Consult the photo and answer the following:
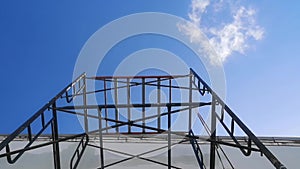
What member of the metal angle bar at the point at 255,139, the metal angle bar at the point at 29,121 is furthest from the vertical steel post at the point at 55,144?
the metal angle bar at the point at 255,139

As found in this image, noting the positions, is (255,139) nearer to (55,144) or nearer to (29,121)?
(29,121)

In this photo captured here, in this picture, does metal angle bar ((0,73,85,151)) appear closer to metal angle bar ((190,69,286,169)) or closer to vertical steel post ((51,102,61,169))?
vertical steel post ((51,102,61,169))

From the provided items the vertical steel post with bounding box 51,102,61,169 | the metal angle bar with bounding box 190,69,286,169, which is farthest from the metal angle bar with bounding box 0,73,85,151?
the metal angle bar with bounding box 190,69,286,169

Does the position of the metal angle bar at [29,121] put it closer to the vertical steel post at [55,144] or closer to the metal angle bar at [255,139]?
the vertical steel post at [55,144]

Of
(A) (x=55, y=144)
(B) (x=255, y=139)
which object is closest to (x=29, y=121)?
(A) (x=55, y=144)

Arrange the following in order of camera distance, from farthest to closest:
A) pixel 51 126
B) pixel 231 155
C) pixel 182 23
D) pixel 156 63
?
pixel 231 155 → pixel 156 63 → pixel 182 23 → pixel 51 126

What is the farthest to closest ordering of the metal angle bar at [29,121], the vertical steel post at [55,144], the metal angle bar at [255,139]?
1. the vertical steel post at [55,144]
2. the metal angle bar at [29,121]
3. the metal angle bar at [255,139]

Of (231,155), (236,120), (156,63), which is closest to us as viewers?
(236,120)

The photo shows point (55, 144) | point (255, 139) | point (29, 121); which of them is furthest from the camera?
point (55, 144)

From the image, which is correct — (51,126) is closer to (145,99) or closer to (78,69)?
(78,69)

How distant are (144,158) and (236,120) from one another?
1.52 m

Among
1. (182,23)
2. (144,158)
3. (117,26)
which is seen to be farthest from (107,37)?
(144,158)

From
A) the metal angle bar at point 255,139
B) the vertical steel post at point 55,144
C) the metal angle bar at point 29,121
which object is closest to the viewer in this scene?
the metal angle bar at point 255,139

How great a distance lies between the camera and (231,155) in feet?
10.0
